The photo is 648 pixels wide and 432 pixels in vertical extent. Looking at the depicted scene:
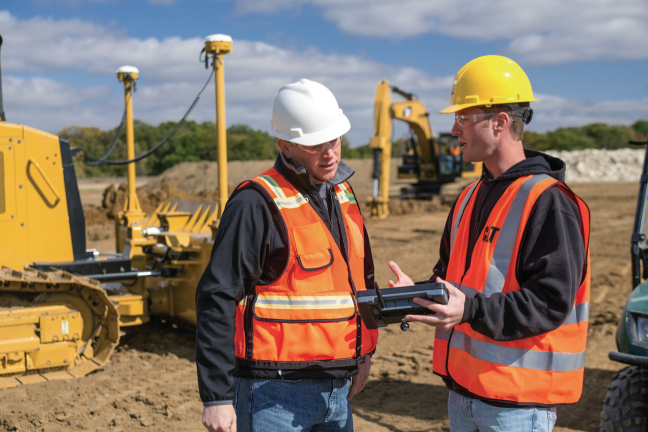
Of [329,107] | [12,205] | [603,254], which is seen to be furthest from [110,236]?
[329,107]

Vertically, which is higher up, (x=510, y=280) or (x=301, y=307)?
(x=510, y=280)

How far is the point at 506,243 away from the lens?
2025mm

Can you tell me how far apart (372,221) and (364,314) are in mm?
16299

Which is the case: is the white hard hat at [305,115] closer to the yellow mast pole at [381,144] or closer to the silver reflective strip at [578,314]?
the silver reflective strip at [578,314]

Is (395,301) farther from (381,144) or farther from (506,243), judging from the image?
(381,144)

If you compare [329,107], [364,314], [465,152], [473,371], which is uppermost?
[329,107]

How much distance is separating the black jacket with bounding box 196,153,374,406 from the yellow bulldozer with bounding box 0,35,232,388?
3.47m

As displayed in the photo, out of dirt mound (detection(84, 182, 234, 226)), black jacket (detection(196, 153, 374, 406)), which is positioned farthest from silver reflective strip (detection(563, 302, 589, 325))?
dirt mound (detection(84, 182, 234, 226))

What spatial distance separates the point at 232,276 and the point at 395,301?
22.9 inches

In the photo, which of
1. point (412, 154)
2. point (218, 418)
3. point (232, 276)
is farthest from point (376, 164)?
point (218, 418)

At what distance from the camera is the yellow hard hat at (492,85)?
2.21m

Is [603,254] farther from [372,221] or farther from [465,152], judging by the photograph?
[465,152]

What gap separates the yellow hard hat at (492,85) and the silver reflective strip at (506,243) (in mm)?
374

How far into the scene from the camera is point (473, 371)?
2.07 metres
